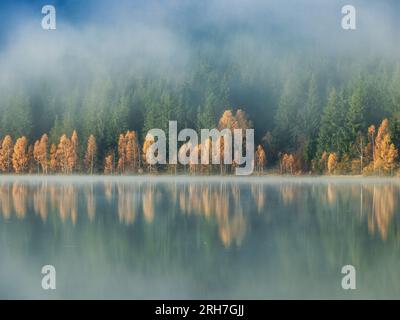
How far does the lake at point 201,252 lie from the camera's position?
43.5 ft

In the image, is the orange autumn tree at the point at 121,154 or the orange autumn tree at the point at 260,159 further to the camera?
the orange autumn tree at the point at 121,154

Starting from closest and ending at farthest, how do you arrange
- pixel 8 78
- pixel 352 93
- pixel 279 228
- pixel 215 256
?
pixel 215 256 < pixel 279 228 < pixel 352 93 < pixel 8 78

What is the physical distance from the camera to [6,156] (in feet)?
292

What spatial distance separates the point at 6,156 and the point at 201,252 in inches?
3082

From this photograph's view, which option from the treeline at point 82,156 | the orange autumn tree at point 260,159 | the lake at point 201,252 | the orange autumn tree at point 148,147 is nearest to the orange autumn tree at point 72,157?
the treeline at point 82,156

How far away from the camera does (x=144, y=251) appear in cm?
1706

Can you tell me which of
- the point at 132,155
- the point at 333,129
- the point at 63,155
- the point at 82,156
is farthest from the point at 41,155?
the point at 333,129

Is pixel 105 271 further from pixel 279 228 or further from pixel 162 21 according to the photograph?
pixel 162 21

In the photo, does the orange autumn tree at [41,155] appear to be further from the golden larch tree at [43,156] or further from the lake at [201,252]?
the lake at [201,252]

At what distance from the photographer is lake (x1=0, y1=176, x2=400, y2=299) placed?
43.5 feet

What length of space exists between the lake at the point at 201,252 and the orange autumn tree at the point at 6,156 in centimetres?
6429

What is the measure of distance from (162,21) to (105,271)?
14637 cm

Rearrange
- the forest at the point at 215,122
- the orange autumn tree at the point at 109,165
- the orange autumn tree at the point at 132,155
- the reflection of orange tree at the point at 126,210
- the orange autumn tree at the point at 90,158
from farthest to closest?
the orange autumn tree at the point at 90,158, the orange autumn tree at the point at 109,165, the orange autumn tree at the point at 132,155, the forest at the point at 215,122, the reflection of orange tree at the point at 126,210
